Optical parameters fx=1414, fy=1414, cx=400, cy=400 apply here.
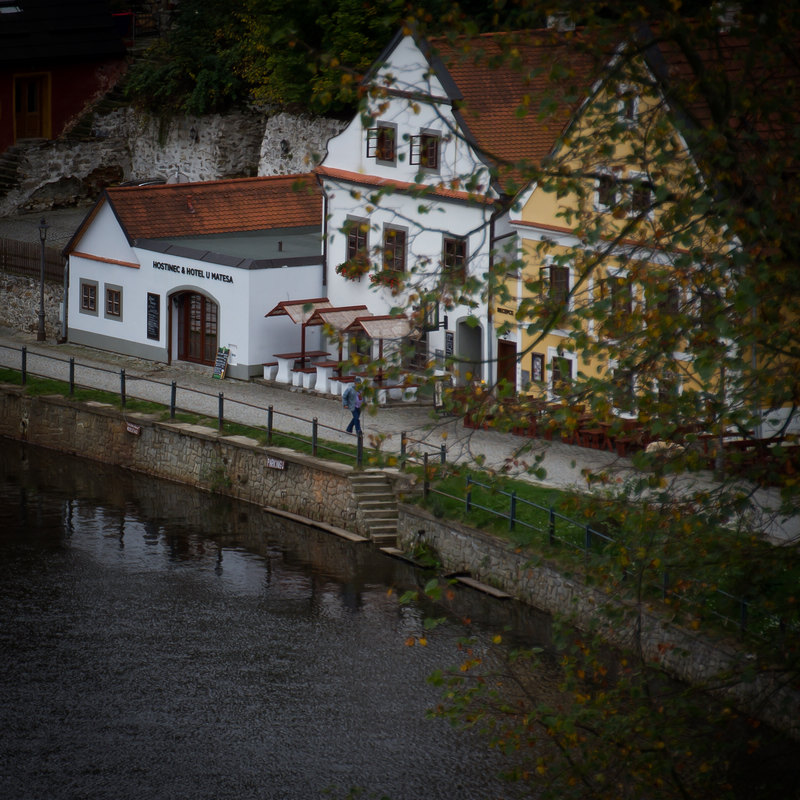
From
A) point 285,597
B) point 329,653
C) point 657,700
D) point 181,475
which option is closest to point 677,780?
point 657,700

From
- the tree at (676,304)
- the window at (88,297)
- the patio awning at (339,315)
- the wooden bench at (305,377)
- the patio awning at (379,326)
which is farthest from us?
the window at (88,297)

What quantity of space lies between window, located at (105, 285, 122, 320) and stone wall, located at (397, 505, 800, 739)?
41.4 ft

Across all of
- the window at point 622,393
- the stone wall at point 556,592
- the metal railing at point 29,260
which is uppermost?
→ the window at point 622,393

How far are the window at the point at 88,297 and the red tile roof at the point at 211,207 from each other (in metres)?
2.13

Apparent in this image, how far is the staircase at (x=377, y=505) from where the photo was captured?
82.8 feet

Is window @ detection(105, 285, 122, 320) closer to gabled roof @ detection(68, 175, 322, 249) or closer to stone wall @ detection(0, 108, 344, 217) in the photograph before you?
gabled roof @ detection(68, 175, 322, 249)

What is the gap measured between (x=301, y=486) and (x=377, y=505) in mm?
1929

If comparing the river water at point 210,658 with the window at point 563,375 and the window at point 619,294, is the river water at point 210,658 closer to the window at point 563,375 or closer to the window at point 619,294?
the window at point 563,375

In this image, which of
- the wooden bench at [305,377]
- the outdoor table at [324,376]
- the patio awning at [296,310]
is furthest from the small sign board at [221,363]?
the outdoor table at [324,376]

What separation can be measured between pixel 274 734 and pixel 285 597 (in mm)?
5395

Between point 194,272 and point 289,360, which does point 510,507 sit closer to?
point 289,360

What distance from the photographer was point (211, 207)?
35.4 meters

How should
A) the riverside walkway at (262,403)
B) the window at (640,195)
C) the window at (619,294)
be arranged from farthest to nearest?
the riverside walkway at (262,403) < the window at (640,195) < the window at (619,294)

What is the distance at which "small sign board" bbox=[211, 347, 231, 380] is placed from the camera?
107ft
